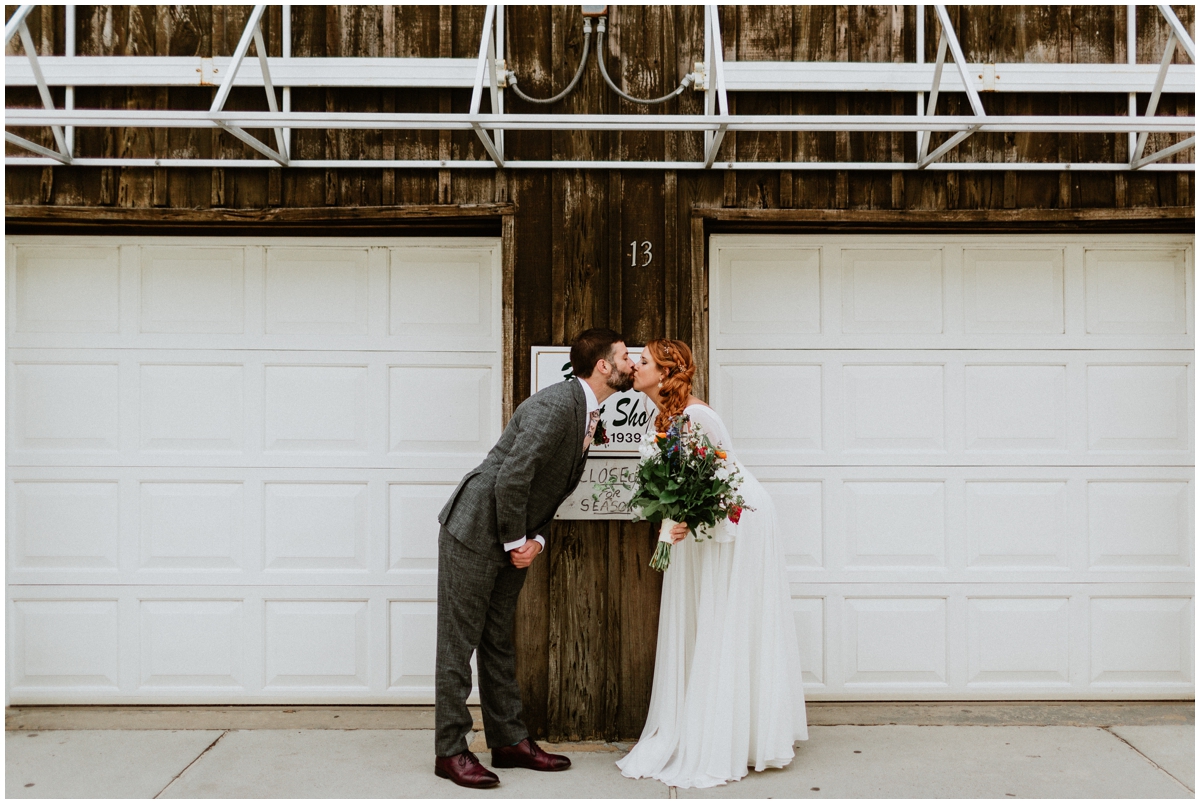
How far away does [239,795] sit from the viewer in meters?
3.70

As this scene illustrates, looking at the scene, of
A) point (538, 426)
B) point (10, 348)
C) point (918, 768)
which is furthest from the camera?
point (10, 348)

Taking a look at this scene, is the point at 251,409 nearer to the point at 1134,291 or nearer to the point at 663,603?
the point at 663,603

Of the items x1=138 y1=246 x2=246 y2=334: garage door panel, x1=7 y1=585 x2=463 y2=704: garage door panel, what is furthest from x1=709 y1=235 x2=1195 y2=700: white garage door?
x1=138 y1=246 x2=246 y2=334: garage door panel

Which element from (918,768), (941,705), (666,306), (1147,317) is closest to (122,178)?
(666,306)

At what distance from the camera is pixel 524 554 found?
12.3 feet

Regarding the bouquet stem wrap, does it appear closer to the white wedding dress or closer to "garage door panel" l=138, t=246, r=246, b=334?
the white wedding dress

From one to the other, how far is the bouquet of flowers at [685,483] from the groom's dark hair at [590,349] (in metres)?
0.42

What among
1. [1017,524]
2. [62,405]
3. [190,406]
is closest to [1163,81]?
[1017,524]

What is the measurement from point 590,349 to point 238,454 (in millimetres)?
2060

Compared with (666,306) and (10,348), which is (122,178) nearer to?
(10,348)

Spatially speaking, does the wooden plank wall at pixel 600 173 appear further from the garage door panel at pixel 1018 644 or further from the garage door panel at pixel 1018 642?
the garage door panel at pixel 1018 642

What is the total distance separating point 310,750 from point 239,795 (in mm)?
463

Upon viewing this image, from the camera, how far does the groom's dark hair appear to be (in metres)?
3.86

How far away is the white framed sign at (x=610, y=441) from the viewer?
4.23 m
